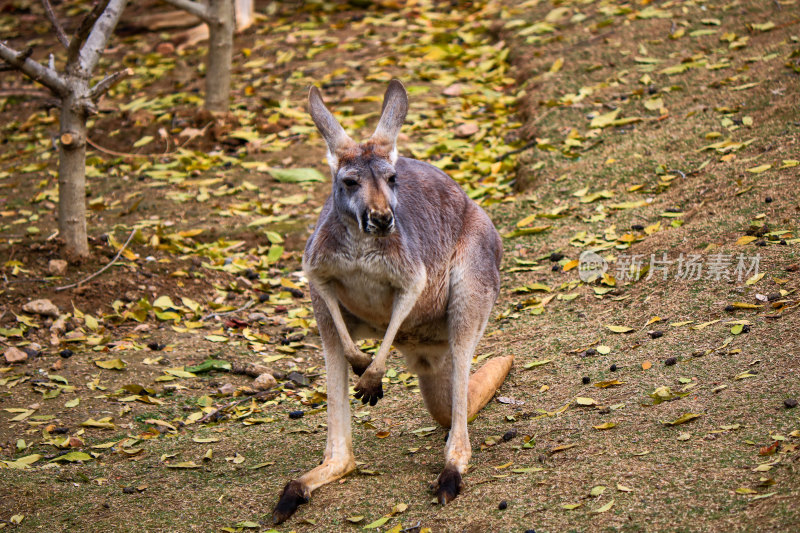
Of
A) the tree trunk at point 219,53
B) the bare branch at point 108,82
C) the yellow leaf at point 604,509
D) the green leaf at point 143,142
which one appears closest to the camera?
the yellow leaf at point 604,509

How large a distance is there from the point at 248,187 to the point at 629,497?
4721 millimetres

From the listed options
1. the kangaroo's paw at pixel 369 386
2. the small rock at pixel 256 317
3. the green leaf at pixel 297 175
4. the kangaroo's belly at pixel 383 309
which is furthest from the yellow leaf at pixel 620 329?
the green leaf at pixel 297 175

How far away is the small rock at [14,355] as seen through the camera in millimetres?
4539

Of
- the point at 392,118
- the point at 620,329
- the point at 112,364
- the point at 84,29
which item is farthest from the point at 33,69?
the point at 620,329

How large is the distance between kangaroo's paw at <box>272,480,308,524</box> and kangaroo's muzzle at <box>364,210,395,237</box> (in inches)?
42.0

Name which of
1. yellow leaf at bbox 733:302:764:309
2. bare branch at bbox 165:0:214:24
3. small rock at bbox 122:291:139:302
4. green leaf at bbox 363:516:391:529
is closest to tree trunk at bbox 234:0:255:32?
bare branch at bbox 165:0:214:24

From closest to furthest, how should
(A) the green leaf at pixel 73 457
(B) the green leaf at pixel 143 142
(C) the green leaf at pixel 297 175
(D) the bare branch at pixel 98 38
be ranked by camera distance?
(A) the green leaf at pixel 73 457 → (D) the bare branch at pixel 98 38 → (C) the green leaf at pixel 297 175 → (B) the green leaf at pixel 143 142

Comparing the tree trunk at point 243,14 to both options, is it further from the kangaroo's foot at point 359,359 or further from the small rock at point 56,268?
the kangaroo's foot at point 359,359

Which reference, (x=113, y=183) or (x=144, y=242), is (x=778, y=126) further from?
(x=113, y=183)

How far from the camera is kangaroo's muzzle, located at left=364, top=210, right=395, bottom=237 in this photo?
3.07 meters

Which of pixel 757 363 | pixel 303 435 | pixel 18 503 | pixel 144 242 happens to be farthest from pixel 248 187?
pixel 757 363

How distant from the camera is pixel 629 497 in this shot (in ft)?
9.21

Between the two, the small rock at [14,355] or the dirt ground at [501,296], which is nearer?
the dirt ground at [501,296]

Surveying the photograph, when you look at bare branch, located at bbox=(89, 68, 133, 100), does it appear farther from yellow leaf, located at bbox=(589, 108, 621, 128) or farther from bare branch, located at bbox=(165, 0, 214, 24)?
yellow leaf, located at bbox=(589, 108, 621, 128)
